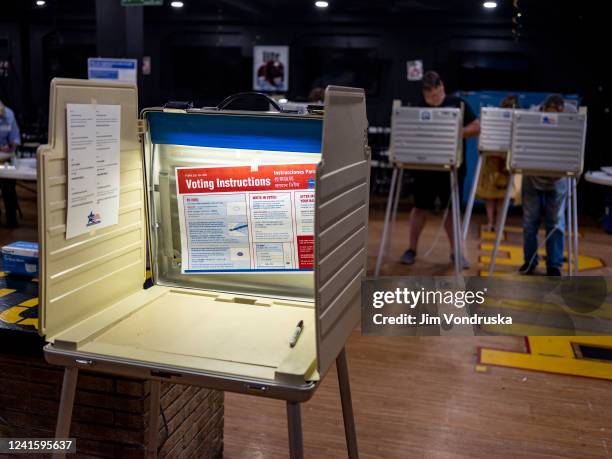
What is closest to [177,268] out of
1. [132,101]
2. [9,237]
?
[132,101]

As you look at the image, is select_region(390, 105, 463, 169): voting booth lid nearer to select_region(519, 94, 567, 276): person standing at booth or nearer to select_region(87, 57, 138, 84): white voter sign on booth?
select_region(519, 94, 567, 276): person standing at booth

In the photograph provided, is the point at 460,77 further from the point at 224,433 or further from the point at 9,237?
the point at 224,433

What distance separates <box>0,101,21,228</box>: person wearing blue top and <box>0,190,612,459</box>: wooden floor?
4.69m

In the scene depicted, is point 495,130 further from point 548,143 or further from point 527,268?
point 527,268

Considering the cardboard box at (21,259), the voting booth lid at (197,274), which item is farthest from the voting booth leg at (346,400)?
the cardboard box at (21,259)

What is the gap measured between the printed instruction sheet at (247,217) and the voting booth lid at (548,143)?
9.98 ft

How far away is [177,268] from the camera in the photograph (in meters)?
1.79

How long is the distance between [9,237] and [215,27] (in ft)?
20.7

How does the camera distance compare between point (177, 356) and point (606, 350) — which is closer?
point (177, 356)

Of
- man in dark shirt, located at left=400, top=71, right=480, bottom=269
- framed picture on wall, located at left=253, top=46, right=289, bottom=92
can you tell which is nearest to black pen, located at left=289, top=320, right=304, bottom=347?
man in dark shirt, located at left=400, top=71, right=480, bottom=269

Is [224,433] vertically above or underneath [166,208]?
underneath

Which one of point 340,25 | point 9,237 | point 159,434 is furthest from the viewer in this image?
point 340,25

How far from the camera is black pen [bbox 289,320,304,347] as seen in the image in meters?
1.42

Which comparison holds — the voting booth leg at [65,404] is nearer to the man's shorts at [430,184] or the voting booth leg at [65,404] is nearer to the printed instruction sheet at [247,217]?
the printed instruction sheet at [247,217]
